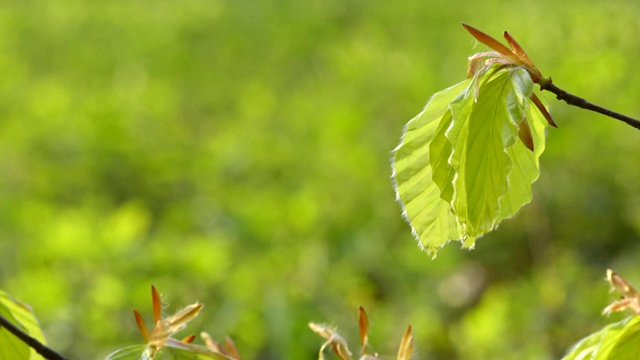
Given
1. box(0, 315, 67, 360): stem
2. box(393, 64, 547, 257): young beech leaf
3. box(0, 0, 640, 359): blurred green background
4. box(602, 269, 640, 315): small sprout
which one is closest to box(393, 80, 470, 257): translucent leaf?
box(393, 64, 547, 257): young beech leaf

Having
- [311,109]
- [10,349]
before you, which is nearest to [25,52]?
[311,109]

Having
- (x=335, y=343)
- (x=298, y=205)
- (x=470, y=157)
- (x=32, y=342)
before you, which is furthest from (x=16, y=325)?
(x=298, y=205)

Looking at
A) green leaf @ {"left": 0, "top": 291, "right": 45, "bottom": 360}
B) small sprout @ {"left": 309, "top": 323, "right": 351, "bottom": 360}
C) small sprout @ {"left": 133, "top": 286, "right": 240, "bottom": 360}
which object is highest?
green leaf @ {"left": 0, "top": 291, "right": 45, "bottom": 360}

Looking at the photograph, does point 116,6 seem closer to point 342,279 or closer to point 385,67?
point 385,67

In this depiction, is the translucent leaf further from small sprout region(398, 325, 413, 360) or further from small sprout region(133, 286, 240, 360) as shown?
small sprout region(133, 286, 240, 360)

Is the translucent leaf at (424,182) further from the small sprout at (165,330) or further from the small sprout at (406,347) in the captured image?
the small sprout at (165,330)

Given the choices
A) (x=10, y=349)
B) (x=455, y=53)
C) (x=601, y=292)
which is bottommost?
(x=10, y=349)
